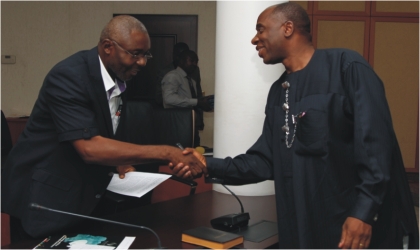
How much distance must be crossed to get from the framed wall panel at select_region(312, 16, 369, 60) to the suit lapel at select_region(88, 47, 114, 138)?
13.3ft

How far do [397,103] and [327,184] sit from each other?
4.37m

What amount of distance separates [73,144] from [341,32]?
439cm

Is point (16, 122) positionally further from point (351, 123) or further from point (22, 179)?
point (351, 123)

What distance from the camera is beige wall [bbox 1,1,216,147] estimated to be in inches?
238

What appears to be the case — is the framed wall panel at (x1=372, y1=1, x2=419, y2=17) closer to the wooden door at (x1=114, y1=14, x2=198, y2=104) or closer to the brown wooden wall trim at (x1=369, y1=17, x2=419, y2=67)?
the brown wooden wall trim at (x1=369, y1=17, x2=419, y2=67)

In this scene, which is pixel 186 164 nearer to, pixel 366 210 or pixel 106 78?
pixel 106 78

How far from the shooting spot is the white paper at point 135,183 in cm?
180

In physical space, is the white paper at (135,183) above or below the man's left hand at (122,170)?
below

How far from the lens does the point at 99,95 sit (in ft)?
5.57

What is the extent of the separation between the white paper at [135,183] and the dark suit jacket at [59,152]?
0.14 meters

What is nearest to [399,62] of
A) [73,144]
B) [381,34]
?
[381,34]

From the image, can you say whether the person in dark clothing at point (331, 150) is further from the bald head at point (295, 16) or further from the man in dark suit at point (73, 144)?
the man in dark suit at point (73, 144)

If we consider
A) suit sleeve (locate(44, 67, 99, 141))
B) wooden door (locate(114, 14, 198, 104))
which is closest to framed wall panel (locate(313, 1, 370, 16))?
wooden door (locate(114, 14, 198, 104))

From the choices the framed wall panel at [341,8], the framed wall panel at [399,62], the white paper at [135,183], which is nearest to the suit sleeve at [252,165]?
the white paper at [135,183]
